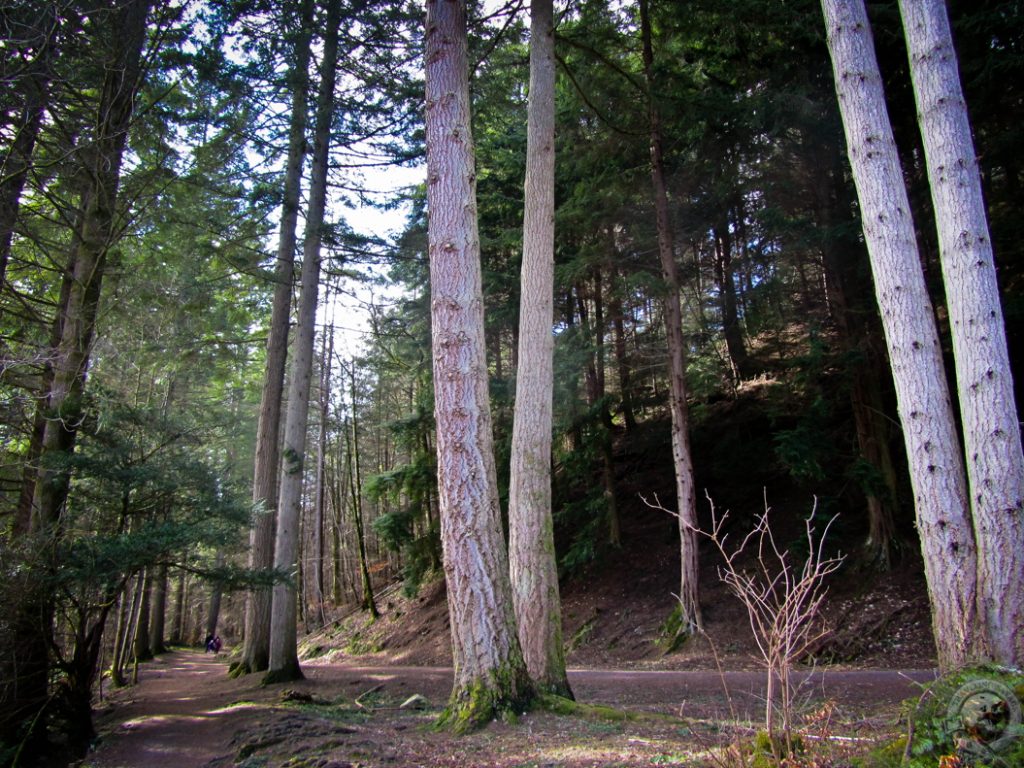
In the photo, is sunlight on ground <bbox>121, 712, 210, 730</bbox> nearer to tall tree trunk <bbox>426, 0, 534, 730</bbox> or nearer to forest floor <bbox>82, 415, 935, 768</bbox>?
forest floor <bbox>82, 415, 935, 768</bbox>

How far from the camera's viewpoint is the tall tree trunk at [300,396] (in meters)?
10.6

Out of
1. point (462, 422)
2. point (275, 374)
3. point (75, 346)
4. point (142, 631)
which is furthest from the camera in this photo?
point (142, 631)

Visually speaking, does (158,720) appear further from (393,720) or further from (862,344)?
(862,344)

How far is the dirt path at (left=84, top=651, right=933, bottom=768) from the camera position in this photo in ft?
13.6

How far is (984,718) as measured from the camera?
2744 mm

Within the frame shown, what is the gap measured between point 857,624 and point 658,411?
8.35 m

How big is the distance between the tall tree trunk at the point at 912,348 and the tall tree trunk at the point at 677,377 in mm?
5926

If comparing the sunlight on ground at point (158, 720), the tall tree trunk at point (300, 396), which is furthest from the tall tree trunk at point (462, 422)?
the tall tree trunk at point (300, 396)

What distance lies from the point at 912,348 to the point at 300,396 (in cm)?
973

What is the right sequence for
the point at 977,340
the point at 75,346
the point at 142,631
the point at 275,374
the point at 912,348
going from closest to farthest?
the point at 977,340 → the point at 912,348 → the point at 75,346 → the point at 275,374 → the point at 142,631

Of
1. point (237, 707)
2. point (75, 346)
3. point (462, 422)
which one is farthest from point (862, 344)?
point (75, 346)

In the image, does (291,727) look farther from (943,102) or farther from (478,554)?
(943,102)

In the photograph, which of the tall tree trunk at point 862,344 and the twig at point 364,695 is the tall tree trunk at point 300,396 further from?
the tall tree trunk at point 862,344

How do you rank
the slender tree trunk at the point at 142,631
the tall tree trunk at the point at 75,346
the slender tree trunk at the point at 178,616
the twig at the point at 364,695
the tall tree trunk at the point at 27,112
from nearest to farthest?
the tall tree trunk at the point at 27,112 < the tall tree trunk at the point at 75,346 < the twig at the point at 364,695 < the slender tree trunk at the point at 142,631 < the slender tree trunk at the point at 178,616
